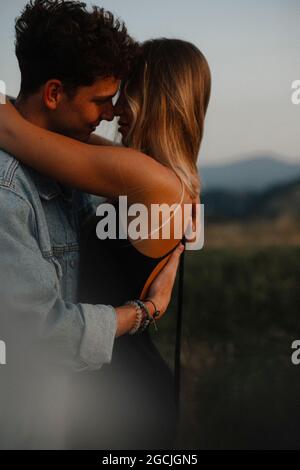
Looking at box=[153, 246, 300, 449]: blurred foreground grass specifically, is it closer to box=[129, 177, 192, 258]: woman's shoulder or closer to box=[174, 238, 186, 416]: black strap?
box=[174, 238, 186, 416]: black strap

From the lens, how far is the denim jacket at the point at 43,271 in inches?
50.6

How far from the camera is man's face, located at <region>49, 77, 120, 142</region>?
1.46 meters

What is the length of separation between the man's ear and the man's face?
0.03 feet

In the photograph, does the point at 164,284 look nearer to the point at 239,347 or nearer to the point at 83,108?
the point at 83,108

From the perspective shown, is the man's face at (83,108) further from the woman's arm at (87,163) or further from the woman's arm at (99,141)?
the woman's arm at (99,141)

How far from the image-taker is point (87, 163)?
142cm

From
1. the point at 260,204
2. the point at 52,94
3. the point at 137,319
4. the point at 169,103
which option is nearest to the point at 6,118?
the point at 52,94

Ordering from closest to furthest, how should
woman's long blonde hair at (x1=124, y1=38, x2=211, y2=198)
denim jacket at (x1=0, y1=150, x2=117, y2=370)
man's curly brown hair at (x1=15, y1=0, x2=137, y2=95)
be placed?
denim jacket at (x1=0, y1=150, x2=117, y2=370) → man's curly brown hair at (x1=15, y1=0, x2=137, y2=95) → woman's long blonde hair at (x1=124, y1=38, x2=211, y2=198)

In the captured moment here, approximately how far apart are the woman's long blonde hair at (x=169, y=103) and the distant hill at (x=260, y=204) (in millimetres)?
3302

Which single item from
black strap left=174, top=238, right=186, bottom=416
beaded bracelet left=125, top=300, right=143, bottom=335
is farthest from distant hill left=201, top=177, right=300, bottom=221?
beaded bracelet left=125, top=300, right=143, bottom=335

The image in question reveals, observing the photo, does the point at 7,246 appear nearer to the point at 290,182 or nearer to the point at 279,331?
the point at 279,331

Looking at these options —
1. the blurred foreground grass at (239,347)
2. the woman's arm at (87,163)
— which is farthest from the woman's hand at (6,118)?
the blurred foreground grass at (239,347)

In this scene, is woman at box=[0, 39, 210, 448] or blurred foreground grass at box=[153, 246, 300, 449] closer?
woman at box=[0, 39, 210, 448]
